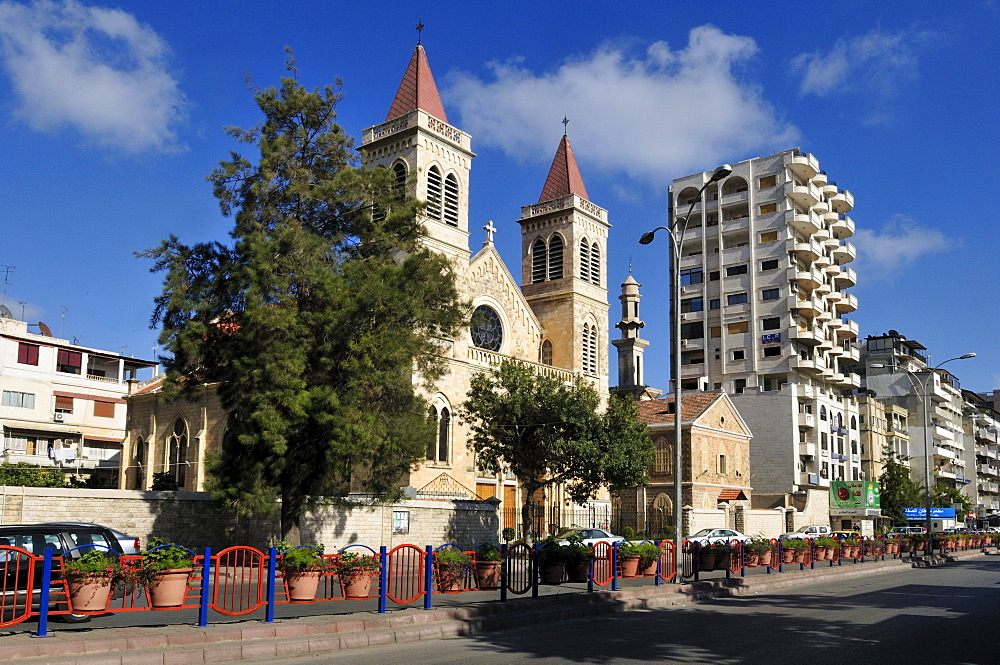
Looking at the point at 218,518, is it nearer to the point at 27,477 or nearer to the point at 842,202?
the point at 27,477

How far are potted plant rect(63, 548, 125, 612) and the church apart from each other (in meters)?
23.9

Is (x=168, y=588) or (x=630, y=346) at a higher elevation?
(x=630, y=346)

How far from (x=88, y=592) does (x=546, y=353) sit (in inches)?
1537

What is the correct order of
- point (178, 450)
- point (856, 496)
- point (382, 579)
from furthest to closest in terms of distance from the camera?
1. point (856, 496)
2. point (178, 450)
3. point (382, 579)

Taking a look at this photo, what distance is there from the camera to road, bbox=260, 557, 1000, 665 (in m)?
10.7

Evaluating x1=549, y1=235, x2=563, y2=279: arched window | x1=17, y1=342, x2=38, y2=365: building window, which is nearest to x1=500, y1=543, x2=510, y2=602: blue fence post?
x1=549, y1=235, x2=563, y2=279: arched window

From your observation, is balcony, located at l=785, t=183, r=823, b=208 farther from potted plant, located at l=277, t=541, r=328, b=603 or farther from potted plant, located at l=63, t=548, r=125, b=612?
potted plant, located at l=63, t=548, r=125, b=612

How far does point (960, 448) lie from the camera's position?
94.0m

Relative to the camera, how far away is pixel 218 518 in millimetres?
24625

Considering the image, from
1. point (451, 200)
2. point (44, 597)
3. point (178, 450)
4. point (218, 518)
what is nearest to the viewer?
point (44, 597)

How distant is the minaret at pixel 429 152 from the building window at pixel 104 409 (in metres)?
24.3

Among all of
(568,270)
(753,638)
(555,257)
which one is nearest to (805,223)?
(555,257)

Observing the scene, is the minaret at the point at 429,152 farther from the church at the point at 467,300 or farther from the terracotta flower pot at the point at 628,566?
the terracotta flower pot at the point at 628,566

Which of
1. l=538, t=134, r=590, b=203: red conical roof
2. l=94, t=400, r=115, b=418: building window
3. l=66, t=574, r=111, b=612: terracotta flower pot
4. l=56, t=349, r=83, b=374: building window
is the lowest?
l=66, t=574, r=111, b=612: terracotta flower pot
